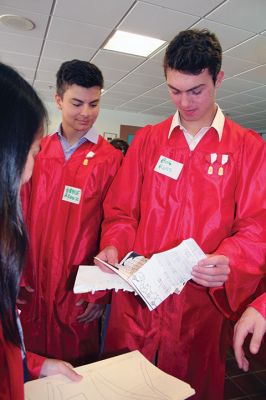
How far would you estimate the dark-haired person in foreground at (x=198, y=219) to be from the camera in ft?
4.26

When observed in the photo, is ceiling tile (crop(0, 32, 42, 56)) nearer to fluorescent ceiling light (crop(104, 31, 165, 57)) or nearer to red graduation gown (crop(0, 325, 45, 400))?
fluorescent ceiling light (crop(104, 31, 165, 57))

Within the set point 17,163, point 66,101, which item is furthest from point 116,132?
point 17,163

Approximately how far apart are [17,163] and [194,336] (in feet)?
3.32

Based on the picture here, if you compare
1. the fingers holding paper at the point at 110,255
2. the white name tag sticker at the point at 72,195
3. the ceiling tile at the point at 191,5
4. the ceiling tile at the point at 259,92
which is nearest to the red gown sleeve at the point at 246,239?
the fingers holding paper at the point at 110,255

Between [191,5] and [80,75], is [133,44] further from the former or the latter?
[80,75]

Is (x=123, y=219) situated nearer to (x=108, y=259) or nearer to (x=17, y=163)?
Result: (x=108, y=259)

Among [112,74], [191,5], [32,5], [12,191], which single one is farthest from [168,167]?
[112,74]

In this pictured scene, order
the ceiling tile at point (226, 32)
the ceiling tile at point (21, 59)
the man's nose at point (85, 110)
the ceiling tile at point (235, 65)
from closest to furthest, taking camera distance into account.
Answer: the man's nose at point (85, 110)
the ceiling tile at point (226, 32)
the ceiling tile at point (235, 65)
the ceiling tile at point (21, 59)

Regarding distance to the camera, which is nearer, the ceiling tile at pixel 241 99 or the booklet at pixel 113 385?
the booklet at pixel 113 385

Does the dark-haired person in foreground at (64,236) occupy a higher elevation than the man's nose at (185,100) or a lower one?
lower

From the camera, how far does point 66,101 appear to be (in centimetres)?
183

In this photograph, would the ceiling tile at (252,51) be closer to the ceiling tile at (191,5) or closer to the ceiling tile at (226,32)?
the ceiling tile at (226,32)

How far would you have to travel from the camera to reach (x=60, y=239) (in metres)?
1.66

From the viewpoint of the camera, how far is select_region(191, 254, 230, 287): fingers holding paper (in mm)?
1151
